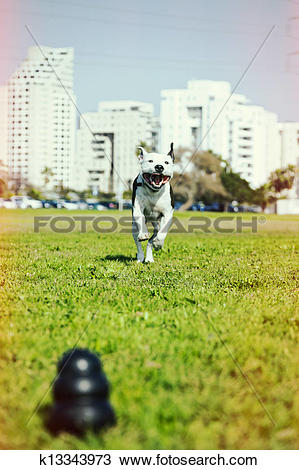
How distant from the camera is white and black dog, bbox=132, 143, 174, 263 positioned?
6.48m

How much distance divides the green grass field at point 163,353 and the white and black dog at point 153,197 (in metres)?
0.92

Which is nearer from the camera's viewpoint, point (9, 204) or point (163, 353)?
point (163, 353)

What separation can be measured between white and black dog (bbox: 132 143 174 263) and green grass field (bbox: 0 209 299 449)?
0.92m

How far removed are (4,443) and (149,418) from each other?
0.64 meters

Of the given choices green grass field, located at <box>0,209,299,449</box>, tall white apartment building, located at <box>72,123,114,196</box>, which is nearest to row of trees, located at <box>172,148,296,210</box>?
tall white apartment building, located at <box>72,123,114,196</box>

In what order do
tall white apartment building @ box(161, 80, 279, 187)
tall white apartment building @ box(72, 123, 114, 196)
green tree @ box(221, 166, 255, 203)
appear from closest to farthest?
green tree @ box(221, 166, 255, 203) < tall white apartment building @ box(161, 80, 279, 187) < tall white apartment building @ box(72, 123, 114, 196)

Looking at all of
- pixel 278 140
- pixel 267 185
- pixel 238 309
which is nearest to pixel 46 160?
pixel 267 185

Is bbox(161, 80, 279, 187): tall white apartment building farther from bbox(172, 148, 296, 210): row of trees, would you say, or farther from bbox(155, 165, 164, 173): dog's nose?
bbox(155, 165, 164, 173): dog's nose

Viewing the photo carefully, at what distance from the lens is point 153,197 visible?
6875 mm

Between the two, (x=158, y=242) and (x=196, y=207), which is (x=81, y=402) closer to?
(x=158, y=242)

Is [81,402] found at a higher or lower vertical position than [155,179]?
lower

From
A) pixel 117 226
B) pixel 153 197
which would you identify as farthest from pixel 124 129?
pixel 153 197

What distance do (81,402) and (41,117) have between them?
40.6m
